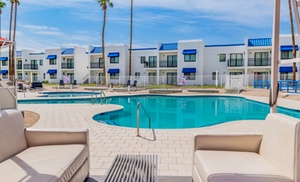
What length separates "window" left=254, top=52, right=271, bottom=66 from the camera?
25578mm

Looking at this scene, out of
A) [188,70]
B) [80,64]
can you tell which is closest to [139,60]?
[188,70]

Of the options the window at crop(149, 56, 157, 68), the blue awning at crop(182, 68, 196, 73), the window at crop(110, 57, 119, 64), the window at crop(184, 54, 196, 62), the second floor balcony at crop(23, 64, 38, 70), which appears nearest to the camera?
the blue awning at crop(182, 68, 196, 73)

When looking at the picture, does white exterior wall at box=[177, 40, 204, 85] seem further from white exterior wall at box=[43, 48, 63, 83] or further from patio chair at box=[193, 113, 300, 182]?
patio chair at box=[193, 113, 300, 182]

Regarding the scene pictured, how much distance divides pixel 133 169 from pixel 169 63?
2683cm

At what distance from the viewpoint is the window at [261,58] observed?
83.9 ft

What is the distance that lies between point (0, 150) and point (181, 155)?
2654 mm

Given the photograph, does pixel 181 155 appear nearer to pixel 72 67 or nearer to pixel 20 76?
pixel 72 67

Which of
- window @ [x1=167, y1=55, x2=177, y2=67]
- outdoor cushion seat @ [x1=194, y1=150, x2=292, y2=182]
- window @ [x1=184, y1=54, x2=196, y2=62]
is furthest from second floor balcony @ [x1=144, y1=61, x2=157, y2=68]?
outdoor cushion seat @ [x1=194, y1=150, x2=292, y2=182]

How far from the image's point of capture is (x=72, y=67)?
111ft

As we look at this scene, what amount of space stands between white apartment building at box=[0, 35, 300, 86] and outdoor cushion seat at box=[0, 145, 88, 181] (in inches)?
838

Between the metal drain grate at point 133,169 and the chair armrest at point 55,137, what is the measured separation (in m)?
0.57

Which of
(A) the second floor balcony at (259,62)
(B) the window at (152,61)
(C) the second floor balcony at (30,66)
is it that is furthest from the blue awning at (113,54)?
(A) the second floor balcony at (259,62)

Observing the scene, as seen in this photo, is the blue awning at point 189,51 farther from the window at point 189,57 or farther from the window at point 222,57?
the window at point 222,57

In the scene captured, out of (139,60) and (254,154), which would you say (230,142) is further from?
(139,60)
